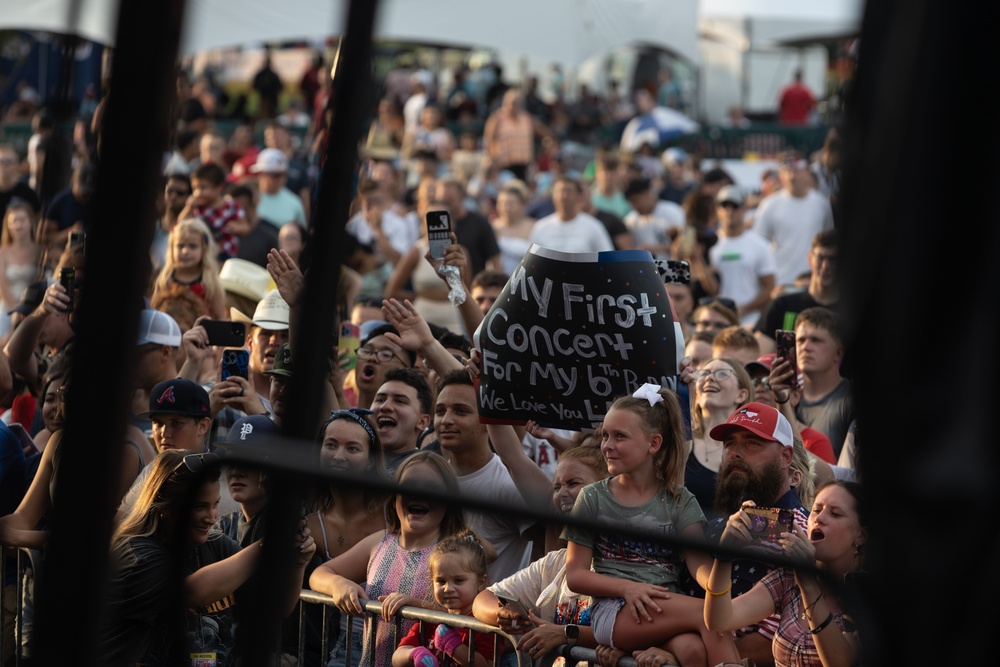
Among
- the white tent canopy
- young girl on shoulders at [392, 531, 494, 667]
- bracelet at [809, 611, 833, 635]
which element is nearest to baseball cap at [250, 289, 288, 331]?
young girl on shoulders at [392, 531, 494, 667]

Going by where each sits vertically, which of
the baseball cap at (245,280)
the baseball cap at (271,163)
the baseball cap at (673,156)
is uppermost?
the baseball cap at (673,156)

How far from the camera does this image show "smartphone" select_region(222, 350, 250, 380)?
5.56 metres

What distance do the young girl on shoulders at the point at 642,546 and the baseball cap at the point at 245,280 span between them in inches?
140

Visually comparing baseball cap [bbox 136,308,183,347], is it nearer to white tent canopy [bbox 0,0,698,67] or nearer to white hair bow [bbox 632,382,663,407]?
white hair bow [bbox 632,382,663,407]

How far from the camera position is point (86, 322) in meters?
1.66

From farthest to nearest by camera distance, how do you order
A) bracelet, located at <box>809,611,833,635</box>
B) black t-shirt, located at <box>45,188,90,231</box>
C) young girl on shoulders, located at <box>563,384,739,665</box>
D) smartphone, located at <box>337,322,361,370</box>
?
black t-shirt, located at <box>45,188,90,231</box>
smartphone, located at <box>337,322,361,370</box>
young girl on shoulders, located at <box>563,384,739,665</box>
bracelet, located at <box>809,611,833,635</box>

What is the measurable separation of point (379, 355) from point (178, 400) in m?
1.22

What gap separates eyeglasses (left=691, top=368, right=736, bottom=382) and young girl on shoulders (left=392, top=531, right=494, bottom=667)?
144cm

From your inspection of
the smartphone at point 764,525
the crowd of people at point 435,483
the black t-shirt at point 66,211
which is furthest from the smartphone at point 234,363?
the black t-shirt at point 66,211

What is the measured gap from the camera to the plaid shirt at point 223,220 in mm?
9430

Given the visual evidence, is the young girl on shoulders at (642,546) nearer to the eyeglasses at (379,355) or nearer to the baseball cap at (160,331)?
the eyeglasses at (379,355)

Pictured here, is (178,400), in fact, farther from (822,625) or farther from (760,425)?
Result: (822,625)

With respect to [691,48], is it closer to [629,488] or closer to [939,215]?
[629,488]

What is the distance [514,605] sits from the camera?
4195 mm
